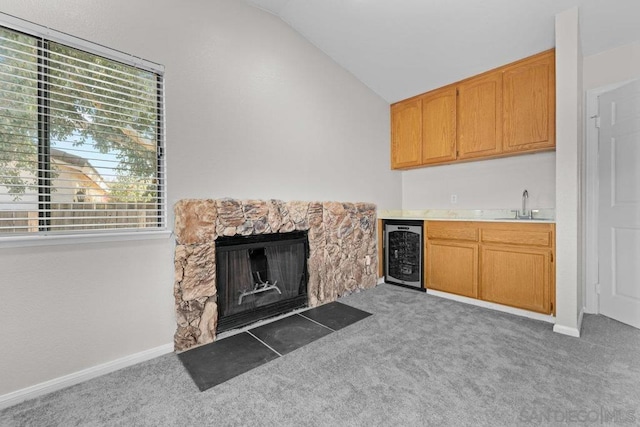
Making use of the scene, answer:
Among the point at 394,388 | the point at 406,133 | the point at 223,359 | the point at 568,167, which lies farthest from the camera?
the point at 406,133

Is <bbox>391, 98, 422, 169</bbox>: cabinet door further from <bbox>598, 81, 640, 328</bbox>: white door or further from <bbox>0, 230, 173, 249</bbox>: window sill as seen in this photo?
<bbox>0, 230, 173, 249</bbox>: window sill

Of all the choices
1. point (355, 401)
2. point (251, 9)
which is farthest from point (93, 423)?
point (251, 9)

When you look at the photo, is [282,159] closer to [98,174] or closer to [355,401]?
[98,174]

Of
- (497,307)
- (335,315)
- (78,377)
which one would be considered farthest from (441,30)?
(78,377)

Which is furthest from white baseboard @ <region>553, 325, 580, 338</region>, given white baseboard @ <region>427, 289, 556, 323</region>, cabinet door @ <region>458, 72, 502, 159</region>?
cabinet door @ <region>458, 72, 502, 159</region>

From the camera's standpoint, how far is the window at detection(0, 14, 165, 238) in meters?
1.61

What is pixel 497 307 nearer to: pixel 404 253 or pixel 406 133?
pixel 404 253

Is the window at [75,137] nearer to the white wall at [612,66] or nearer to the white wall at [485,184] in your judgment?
the white wall at [485,184]

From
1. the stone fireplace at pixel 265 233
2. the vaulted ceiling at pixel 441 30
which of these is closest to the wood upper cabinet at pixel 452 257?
the stone fireplace at pixel 265 233

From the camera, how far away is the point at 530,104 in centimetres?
282

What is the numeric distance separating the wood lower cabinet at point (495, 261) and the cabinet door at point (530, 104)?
86 cm

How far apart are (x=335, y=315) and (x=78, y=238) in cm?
210

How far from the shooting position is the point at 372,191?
386 centimetres

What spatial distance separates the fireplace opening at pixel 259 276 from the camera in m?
2.42
